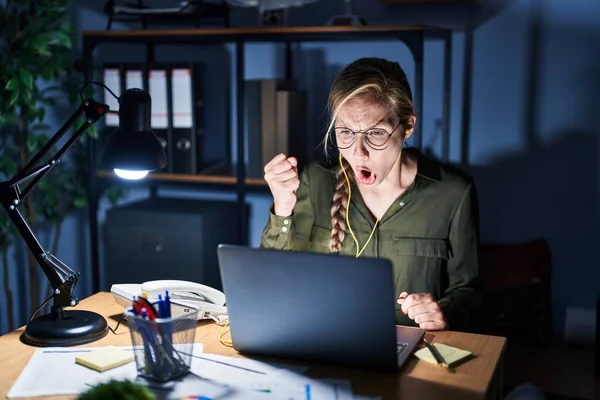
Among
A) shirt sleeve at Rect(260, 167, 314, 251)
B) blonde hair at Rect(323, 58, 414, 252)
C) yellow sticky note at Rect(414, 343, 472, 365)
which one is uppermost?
blonde hair at Rect(323, 58, 414, 252)

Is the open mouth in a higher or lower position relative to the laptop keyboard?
higher

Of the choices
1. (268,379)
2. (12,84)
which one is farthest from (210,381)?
(12,84)

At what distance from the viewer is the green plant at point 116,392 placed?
1.00 metres

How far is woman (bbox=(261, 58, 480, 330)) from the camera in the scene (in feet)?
5.85

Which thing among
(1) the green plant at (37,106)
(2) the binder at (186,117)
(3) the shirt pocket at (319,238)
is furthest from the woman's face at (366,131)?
(1) the green plant at (37,106)

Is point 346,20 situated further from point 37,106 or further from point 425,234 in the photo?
point 37,106

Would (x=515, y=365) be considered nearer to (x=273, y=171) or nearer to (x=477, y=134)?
(x=477, y=134)

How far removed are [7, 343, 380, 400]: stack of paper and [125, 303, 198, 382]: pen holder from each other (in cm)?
2

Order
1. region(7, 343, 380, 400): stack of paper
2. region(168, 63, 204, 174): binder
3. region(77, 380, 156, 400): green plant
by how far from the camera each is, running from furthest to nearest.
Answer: region(168, 63, 204, 174): binder → region(7, 343, 380, 400): stack of paper → region(77, 380, 156, 400): green plant

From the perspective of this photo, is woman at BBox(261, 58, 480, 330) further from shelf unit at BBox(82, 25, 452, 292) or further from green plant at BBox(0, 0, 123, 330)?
green plant at BBox(0, 0, 123, 330)

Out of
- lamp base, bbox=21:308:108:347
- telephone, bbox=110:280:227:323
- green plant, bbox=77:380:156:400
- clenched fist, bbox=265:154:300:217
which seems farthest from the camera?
clenched fist, bbox=265:154:300:217

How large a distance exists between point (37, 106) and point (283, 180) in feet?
5.83

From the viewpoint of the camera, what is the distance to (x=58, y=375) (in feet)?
4.32

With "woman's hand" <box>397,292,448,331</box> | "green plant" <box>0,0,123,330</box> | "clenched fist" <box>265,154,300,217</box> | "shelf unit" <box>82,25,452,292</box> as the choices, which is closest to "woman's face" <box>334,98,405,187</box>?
"clenched fist" <box>265,154,300,217</box>
